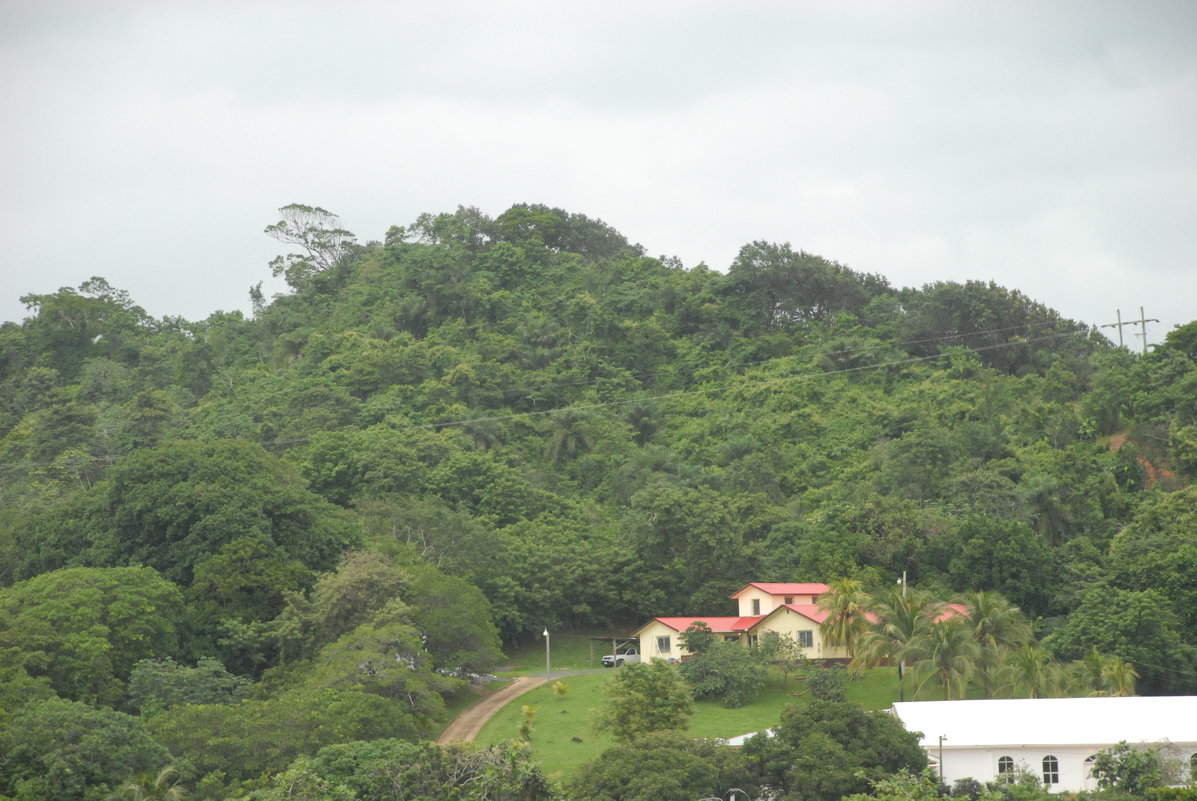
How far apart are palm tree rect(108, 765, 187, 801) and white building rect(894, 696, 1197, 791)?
18005mm

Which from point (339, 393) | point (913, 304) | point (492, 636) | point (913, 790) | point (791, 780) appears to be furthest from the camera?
point (913, 304)

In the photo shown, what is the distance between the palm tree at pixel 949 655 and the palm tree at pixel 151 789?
20271mm

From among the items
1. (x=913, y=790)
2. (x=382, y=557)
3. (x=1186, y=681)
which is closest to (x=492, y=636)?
(x=382, y=557)

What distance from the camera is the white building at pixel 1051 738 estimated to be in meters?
32.4

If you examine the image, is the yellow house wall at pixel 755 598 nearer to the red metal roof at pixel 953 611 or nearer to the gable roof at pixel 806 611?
the gable roof at pixel 806 611

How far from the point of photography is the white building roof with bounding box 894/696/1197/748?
3250 centimetres

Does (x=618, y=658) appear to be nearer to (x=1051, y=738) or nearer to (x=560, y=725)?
(x=560, y=725)

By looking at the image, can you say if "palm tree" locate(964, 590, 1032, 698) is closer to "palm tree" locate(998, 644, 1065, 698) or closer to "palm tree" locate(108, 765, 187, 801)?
"palm tree" locate(998, 644, 1065, 698)

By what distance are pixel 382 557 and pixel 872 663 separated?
16511 mm

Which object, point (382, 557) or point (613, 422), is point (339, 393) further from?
point (382, 557)

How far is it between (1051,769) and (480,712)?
56.2 ft

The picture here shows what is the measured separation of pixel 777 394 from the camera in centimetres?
6888

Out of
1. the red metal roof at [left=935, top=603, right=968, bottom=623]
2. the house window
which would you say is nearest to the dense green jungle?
the red metal roof at [left=935, top=603, right=968, bottom=623]

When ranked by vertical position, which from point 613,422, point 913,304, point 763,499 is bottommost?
point 763,499
